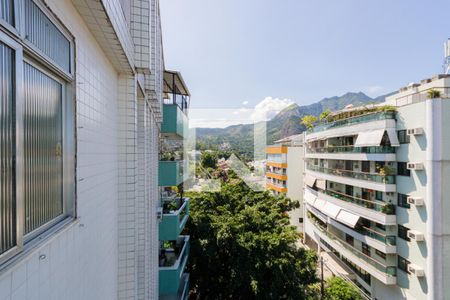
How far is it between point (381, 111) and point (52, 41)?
11176 millimetres

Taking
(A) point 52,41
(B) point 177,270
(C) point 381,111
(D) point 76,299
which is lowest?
(B) point 177,270

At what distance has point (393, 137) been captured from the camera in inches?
347

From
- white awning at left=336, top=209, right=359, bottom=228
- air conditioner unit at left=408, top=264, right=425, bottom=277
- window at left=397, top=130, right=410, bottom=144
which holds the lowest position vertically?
air conditioner unit at left=408, top=264, right=425, bottom=277

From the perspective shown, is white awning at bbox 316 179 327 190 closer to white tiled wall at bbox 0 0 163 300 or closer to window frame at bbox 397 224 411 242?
window frame at bbox 397 224 411 242

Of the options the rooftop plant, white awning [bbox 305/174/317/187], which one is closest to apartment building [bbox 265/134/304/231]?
white awning [bbox 305/174/317/187]

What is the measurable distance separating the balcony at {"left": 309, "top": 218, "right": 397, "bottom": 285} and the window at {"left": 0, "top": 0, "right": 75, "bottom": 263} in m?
12.0

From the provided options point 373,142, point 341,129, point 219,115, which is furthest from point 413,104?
point 219,115

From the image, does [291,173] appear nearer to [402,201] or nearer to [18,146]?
[402,201]

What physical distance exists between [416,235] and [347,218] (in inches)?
127

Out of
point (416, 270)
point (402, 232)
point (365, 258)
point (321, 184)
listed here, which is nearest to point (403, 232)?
→ point (402, 232)

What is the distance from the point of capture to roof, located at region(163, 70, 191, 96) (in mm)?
6303

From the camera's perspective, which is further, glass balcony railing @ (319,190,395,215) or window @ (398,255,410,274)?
glass balcony railing @ (319,190,395,215)

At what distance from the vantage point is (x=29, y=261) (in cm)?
98

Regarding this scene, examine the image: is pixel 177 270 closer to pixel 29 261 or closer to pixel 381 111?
pixel 29 261
